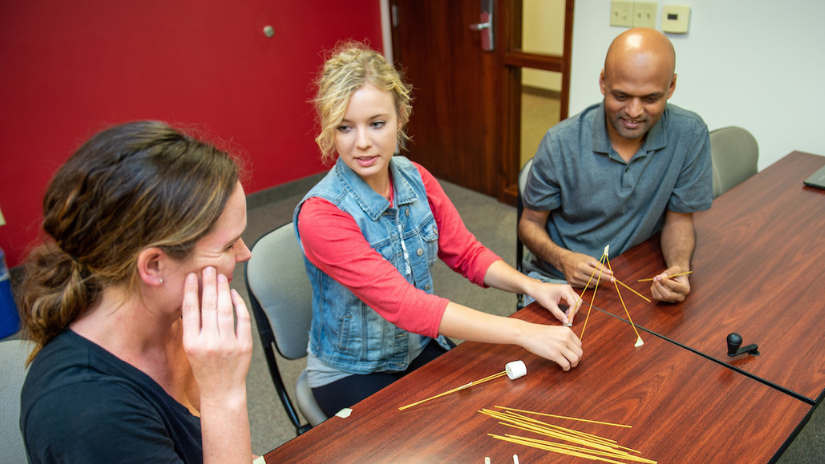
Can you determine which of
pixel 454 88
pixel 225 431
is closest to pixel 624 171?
pixel 225 431

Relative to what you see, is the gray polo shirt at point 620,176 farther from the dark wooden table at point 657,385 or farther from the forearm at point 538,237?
the dark wooden table at point 657,385

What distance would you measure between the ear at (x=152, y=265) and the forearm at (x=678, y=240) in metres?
1.37

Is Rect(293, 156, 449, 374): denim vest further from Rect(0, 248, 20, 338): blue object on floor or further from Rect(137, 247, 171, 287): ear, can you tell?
Rect(0, 248, 20, 338): blue object on floor

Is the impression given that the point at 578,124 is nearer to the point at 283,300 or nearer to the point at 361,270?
the point at 361,270

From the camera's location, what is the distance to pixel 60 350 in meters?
0.90

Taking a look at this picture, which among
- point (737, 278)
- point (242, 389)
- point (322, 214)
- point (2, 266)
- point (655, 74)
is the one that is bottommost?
point (2, 266)

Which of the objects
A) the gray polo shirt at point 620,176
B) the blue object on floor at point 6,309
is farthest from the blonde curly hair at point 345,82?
the blue object on floor at point 6,309

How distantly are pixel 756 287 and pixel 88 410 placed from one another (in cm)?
161

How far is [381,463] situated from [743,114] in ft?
8.76

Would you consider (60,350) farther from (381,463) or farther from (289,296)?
(289,296)

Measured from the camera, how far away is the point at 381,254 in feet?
4.85

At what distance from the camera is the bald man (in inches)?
66.2

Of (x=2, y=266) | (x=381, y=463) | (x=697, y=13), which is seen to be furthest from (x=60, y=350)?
(x=697, y=13)

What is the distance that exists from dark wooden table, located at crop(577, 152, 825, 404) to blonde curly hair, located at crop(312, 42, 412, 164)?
827 millimetres
